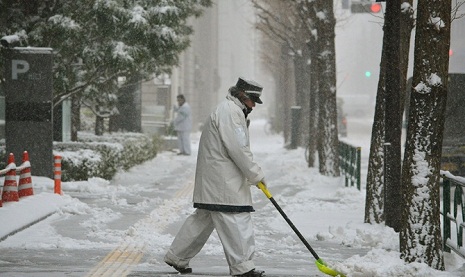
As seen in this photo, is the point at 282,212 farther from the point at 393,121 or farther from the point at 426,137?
the point at 393,121

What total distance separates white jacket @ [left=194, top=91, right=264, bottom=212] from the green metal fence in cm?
956

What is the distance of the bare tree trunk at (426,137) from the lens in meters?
8.67

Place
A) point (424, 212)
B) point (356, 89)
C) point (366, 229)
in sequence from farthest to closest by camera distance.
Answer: point (356, 89), point (366, 229), point (424, 212)

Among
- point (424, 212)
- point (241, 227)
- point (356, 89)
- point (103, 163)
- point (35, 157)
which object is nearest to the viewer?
point (241, 227)

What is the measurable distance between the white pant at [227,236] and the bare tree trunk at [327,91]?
42.3 feet

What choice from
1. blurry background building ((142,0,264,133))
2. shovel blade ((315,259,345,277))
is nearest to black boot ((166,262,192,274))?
shovel blade ((315,259,345,277))

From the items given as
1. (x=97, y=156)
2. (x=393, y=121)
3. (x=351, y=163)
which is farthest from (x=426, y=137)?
(x=97, y=156)

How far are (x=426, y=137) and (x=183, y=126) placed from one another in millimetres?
21380

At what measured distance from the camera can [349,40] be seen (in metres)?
133

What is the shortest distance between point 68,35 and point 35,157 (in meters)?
2.60

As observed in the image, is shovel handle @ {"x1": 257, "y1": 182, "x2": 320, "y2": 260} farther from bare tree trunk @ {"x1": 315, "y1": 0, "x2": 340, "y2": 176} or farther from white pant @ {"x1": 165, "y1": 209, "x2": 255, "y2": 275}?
bare tree trunk @ {"x1": 315, "y1": 0, "x2": 340, "y2": 176}

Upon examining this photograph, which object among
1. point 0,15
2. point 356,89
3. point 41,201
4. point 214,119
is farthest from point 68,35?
point 356,89

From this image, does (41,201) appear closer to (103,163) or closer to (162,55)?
(103,163)

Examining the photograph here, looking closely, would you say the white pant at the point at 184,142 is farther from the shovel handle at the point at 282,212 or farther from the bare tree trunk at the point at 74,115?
the shovel handle at the point at 282,212
